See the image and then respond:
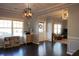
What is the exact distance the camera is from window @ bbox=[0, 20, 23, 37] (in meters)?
2.03

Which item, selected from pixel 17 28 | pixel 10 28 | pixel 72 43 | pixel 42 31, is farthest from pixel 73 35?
pixel 10 28

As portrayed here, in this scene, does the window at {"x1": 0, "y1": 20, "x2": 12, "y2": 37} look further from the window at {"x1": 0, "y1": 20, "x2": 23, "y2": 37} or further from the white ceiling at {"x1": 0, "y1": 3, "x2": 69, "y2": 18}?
the white ceiling at {"x1": 0, "y1": 3, "x2": 69, "y2": 18}

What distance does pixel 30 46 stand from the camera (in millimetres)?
2439

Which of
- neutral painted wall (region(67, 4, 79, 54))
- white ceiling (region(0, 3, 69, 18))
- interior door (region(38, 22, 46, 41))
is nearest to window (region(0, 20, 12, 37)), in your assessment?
white ceiling (region(0, 3, 69, 18))

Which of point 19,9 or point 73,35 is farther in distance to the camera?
point 73,35

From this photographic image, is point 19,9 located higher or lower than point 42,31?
higher

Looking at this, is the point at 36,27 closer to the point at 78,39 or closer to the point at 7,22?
the point at 7,22

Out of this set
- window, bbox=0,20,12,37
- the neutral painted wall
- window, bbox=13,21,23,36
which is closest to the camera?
window, bbox=0,20,12,37

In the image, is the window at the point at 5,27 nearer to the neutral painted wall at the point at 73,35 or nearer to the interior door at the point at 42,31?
the interior door at the point at 42,31

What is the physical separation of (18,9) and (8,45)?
753 mm

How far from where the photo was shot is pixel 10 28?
2150 mm

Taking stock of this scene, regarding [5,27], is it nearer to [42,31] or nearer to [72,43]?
[42,31]

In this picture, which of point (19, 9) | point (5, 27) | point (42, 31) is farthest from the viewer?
point (42, 31)

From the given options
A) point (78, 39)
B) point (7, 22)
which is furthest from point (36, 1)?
point (78, 39)
